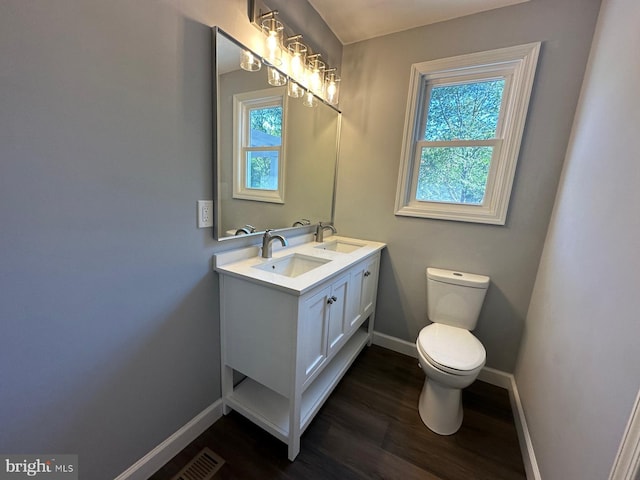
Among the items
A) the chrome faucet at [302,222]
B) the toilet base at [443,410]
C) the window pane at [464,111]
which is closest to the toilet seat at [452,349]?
the toilet base at [443,410]

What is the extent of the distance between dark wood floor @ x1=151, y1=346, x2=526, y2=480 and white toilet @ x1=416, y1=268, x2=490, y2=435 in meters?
0.11

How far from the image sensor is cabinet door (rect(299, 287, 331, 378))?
120 centimetres

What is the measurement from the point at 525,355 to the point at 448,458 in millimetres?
817

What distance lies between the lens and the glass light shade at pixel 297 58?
5.04 feet

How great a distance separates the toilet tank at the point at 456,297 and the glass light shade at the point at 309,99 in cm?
147

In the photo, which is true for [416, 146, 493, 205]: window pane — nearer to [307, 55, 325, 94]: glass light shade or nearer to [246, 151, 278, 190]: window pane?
[307, 55, 325, 94]: glass light shade

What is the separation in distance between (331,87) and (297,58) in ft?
1.38

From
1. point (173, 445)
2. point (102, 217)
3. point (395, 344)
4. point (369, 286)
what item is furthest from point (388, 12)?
point (173, 445)

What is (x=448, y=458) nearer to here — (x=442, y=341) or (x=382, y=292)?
(x=442, y=341)

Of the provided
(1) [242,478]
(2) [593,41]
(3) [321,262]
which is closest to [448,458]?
(1) [242,478]

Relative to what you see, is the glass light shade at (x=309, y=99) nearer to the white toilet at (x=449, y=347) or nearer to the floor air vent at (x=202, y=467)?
the white toilet at (x=449, y=347)

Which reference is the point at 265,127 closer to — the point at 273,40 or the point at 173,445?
the point at 273,40

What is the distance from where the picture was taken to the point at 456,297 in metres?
1.79

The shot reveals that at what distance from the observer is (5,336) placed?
0.74m
